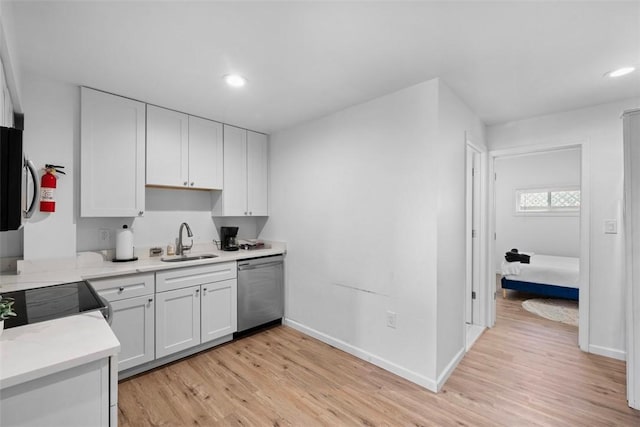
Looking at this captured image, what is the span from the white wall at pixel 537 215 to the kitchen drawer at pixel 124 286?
629cm

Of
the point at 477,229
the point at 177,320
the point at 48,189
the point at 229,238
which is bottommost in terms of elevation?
the point at 177,320

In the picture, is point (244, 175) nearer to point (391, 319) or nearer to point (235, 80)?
point (235, 80)

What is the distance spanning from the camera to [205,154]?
3.21 meters

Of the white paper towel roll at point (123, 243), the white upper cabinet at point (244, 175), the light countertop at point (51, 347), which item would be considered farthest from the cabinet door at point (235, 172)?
the light countertop at point (51, 347)

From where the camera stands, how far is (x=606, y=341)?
9.14 ft

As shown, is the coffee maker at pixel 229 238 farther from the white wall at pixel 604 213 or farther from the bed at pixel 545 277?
the bed at pixel 545 277

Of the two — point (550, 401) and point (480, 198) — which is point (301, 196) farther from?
point (550, 401)

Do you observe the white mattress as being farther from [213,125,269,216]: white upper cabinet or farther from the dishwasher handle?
[213,125,269,216]: white upper cabinet

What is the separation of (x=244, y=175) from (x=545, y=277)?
185 inches

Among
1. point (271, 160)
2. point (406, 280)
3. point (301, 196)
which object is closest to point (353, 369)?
point (406, 280)

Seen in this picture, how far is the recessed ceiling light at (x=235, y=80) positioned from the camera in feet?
7.32

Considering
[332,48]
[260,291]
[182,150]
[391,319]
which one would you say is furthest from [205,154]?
[391,319]

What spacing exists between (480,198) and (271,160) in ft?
8.67

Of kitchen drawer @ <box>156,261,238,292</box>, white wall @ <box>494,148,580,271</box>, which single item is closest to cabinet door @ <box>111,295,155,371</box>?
kitchen drawer @ <box>156,261,238,292</box>
